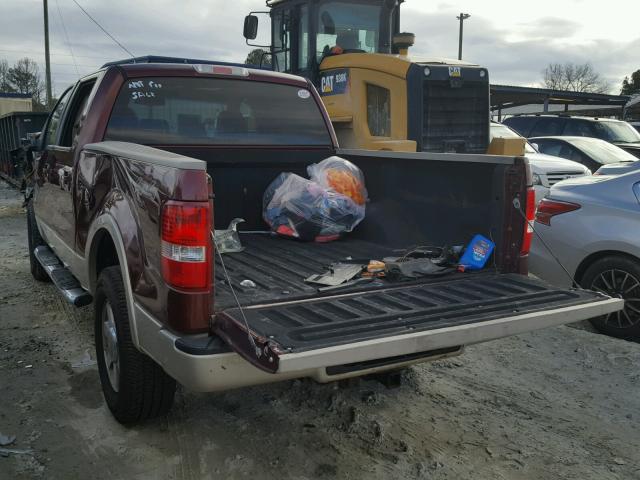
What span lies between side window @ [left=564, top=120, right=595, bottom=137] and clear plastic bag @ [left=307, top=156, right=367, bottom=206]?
1135cm

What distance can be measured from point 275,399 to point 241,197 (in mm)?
1704

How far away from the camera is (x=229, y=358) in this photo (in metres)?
2.56

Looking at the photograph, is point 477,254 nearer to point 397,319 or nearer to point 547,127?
point 397,319

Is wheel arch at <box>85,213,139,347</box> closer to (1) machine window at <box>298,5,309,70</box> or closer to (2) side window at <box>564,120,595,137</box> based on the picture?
(1) machine window at <box>298,5,309,70</box>

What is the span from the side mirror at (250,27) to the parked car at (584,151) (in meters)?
6.52

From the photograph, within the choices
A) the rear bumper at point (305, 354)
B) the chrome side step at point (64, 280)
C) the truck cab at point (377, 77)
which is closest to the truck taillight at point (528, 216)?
the rear bumper at point (305, 354)

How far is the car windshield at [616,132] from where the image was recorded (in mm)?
14664

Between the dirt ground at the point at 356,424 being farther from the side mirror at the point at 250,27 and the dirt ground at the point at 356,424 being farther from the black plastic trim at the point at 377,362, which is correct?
the side mirror at the point at 250,27

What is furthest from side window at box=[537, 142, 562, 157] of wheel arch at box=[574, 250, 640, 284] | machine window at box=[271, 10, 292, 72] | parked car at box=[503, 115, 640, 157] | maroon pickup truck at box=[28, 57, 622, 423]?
maroon pickup truck at box=[28, 57, 622, 423]

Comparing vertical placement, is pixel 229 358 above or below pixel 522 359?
above

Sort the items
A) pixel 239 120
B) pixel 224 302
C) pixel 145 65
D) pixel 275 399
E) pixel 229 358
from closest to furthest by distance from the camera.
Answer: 1. pixel 229 358
2. pixel 224 302
3. pixel 275 399
4. pixel 145 65
5. pixel 239 120

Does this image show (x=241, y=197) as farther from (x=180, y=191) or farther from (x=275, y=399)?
(x=180, y=191)

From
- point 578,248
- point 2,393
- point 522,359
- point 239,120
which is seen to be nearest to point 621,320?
point 578,248

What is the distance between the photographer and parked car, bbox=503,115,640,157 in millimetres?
14516
